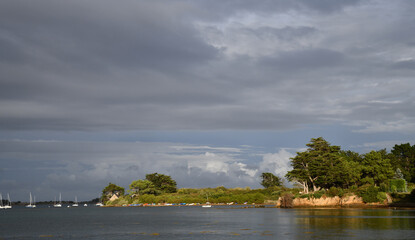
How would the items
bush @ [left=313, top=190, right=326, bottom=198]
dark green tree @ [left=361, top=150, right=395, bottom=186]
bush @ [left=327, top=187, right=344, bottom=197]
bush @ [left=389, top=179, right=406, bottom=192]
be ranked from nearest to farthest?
bush @ [left=389, top=179, right=406, bottom=192] → bush @ [left=327, top=187, right=344, bottom=197] → bush @ [left=313, top=190, right=326, bottom=198] → dark green tree @ [left=361, top=150, right=395, bottom=186]

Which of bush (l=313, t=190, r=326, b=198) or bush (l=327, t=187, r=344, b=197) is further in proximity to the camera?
bush (l=313, t=190, r=326, b=198)

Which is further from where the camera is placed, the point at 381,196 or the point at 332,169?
the point at 332,169

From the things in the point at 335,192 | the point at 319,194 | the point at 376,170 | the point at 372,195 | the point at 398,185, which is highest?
the point at 376,170

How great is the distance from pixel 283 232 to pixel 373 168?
8957 centimetres

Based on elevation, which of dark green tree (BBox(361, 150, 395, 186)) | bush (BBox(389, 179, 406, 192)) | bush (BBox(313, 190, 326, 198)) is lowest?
bush (BBox(313, 190, 326, 198))

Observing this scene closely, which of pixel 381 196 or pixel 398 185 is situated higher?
pixel 398 185

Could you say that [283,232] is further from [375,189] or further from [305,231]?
[375,189]

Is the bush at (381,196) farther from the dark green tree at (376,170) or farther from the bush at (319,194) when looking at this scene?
the bush at (319,194)

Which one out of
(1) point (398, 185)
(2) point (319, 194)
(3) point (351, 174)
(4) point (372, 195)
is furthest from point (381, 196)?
(2) point (319, 194)

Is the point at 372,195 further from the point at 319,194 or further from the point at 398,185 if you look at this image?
the point at 319,194

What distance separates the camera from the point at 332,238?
181 feet

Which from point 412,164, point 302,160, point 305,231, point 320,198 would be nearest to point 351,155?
point 412,164

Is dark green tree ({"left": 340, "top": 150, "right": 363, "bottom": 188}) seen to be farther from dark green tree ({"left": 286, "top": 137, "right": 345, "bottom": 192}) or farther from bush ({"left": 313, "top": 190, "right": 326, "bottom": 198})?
bush ({"left": 313, "top": 190, "right": 326, "bottom": 198})

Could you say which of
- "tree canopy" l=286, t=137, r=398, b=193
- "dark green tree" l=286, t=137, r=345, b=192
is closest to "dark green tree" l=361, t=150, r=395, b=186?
"tree canopy" l=286, t=137, r=398, b=193
